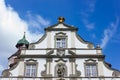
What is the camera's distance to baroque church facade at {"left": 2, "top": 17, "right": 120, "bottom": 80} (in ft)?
81.4

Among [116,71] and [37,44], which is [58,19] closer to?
[37,44]

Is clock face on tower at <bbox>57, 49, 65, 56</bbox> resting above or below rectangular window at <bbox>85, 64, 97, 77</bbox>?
above

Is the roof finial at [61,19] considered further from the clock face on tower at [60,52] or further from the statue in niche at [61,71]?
the statue in niche at [61,71]

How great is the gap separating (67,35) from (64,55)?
2648 mm

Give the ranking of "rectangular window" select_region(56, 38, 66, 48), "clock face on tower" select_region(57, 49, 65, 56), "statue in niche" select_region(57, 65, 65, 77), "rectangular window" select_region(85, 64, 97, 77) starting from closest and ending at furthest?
"statue in niche" select_region(57, 65, 65, 77)
"rectangular window" select_region(85, 64, 97, 77)
"clock face on tower" select_region(57, 49, 65, 56)
"rectangular window" select_region(56, 38, 66, 48)

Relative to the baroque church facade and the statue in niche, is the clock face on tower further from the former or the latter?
the statue in niche

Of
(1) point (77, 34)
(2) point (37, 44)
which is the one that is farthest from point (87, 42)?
(2) point (37, 44)

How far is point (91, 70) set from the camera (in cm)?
2525

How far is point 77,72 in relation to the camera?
81.9ft

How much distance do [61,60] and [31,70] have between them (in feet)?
10.7

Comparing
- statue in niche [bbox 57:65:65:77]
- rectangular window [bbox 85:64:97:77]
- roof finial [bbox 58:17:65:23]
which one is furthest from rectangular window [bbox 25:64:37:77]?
roof finial [bbox 58:17:65:23]

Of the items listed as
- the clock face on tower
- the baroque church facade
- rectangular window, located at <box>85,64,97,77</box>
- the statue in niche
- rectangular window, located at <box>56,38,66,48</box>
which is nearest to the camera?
the statue in niche

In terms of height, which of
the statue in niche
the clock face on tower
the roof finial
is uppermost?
the roof finial

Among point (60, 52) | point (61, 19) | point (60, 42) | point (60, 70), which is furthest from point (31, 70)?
point (61, 19)
